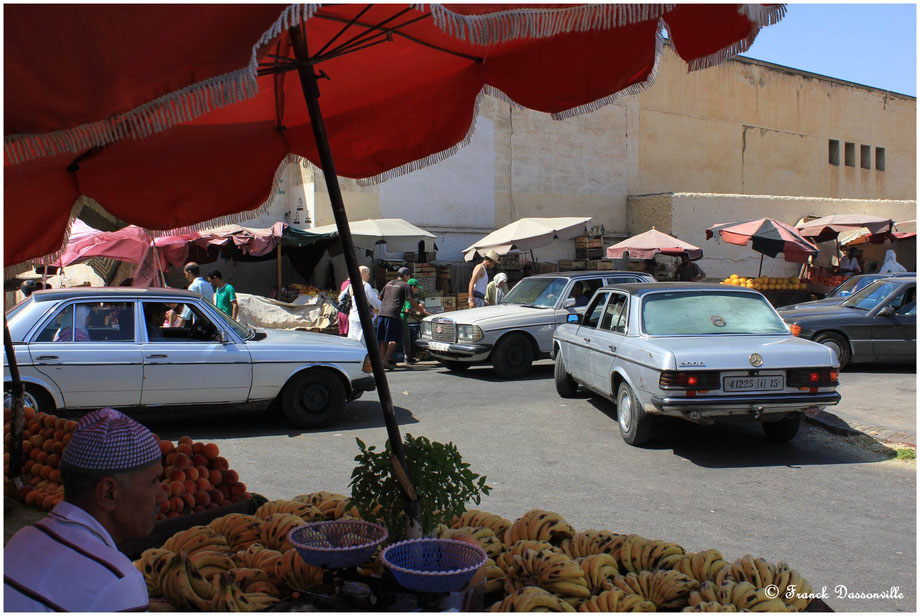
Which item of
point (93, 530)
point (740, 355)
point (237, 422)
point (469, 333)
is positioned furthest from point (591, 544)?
point (469, 333)

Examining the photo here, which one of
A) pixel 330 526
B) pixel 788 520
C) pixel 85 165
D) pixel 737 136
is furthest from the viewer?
pixel 737 136

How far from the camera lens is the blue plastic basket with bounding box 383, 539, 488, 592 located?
2.50m

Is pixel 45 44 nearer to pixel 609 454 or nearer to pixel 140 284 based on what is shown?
pixel 609 454

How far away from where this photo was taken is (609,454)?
7.54 m

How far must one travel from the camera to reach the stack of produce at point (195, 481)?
400 centimetres

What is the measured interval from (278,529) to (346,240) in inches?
52.5

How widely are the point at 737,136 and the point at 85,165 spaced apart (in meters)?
28.5

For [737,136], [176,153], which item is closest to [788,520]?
[176,153]

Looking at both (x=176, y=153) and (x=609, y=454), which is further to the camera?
(x=609, y=454)

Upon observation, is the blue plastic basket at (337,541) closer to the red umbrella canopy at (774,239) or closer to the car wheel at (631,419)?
the car wheel at (631,419)

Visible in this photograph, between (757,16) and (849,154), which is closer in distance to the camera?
(757,16)

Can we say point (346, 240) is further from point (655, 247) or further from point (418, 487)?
point (655, 247)

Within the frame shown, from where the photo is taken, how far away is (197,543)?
10.3 ft

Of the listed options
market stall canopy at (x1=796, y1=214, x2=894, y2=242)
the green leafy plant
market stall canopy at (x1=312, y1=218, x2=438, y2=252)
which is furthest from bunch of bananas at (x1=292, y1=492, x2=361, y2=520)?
market stall canopy at (x1=796, y1=214, x2=894, y2=242)
